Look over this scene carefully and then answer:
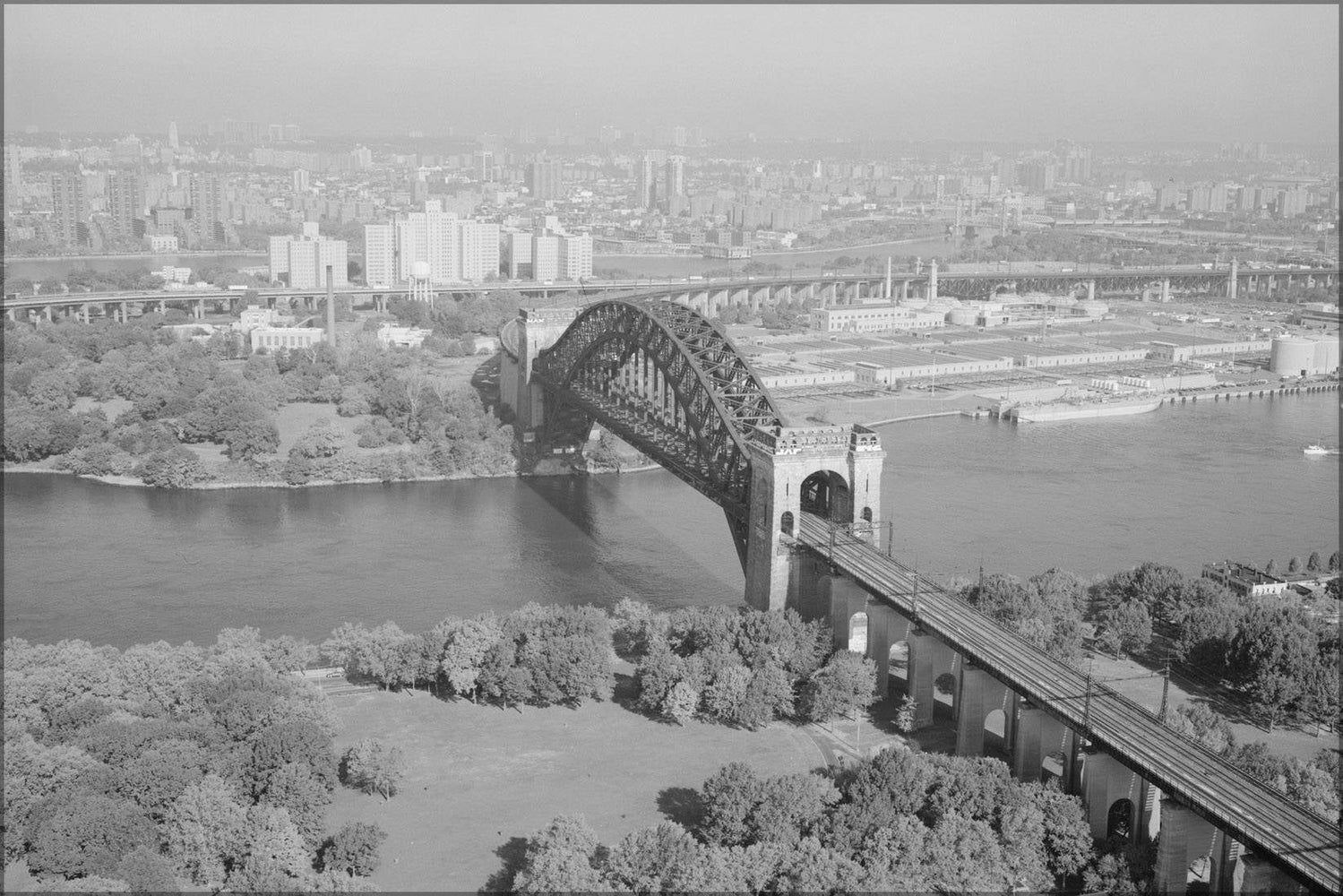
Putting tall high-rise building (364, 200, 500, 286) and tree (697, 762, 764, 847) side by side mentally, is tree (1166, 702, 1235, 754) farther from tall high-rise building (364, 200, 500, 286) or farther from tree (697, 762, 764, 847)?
tall high-rise building (364, 200, 500, 286)

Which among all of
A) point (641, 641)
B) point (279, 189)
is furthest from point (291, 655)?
point (279, 189)

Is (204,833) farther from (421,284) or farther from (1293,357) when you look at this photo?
(421,284)

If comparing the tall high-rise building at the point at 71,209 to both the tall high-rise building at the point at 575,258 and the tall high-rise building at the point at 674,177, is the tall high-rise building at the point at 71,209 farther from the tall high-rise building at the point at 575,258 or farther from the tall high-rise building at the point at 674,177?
the tall high-rise building at the point at 674,177

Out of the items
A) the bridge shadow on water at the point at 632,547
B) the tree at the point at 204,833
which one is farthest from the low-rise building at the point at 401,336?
the tree at the point at 204,833

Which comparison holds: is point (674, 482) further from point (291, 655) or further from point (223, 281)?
point (223, 281)

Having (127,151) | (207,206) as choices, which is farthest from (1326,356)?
(127,151)

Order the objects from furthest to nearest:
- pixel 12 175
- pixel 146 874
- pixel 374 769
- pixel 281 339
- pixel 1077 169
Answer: pixel 1077 169 < pixel 12 175 < pixel 281 339 < pixel 374 769 < pixel 146 874
